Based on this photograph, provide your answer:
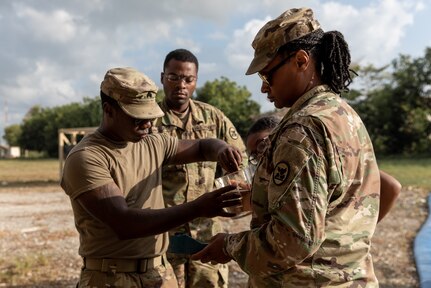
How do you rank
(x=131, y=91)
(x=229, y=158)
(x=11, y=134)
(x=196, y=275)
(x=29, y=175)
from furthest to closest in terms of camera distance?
(x=11, y=134), (x=29, y=175), (x=196, y=275), (x=229, y=158), (x=131, y=91)

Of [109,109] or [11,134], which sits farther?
[11,134]

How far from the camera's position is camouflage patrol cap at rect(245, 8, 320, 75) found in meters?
1.86

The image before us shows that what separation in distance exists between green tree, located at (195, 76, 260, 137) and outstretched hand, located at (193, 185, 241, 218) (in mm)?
Result: 33743

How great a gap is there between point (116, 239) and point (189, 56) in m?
1.89

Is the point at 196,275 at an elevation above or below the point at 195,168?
below

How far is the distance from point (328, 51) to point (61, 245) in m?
7.36

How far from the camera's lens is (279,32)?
73.3 inches

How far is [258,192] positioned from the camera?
1.91 metres

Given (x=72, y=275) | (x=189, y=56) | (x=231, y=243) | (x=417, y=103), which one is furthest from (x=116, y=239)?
(x=417, y=103)

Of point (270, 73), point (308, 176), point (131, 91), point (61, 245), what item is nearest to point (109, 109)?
point (131, 91)

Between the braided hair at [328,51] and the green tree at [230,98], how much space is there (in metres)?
34.0

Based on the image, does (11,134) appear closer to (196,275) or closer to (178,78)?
(178,78)

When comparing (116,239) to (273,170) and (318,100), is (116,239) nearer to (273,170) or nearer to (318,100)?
(273,170)

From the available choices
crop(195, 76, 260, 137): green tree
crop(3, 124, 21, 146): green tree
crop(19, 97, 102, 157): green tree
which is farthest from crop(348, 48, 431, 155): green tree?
crop(3, 124, 21, 146): green tree
